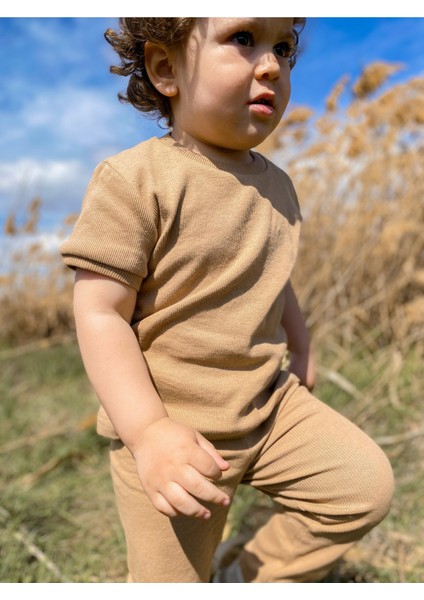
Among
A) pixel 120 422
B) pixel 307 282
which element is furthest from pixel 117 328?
pixel 307 282

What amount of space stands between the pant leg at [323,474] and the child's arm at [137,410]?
0.27 m

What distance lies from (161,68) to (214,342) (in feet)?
1.60

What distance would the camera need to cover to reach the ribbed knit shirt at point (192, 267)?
0.99 m

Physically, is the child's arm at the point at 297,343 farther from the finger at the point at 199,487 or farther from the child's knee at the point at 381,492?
the finger at the point at 199,487

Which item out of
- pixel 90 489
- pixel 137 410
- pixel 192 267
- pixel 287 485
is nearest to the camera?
pixel 137 410

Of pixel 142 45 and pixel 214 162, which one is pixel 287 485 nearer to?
pixel 214 162

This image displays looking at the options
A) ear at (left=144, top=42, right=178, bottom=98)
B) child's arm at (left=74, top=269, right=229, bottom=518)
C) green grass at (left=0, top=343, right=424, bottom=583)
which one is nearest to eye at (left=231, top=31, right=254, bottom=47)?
ear at (left=144, top=42, right=178, bottom=98)

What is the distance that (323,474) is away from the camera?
3.64 feet

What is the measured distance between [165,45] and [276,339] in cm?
56

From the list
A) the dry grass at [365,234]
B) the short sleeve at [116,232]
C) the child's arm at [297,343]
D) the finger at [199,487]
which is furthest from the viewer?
the dry grass at [365,234]

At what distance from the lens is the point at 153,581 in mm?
1115

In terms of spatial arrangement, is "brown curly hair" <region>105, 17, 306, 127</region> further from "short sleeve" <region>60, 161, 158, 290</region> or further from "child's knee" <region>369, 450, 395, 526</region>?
"child's knee" <region>369, 450, 395, 526</region>

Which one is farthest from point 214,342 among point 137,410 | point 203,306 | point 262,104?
point 262,104

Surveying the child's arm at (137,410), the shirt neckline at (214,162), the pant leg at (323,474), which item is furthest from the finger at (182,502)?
the shirt neckline at (214,162)
